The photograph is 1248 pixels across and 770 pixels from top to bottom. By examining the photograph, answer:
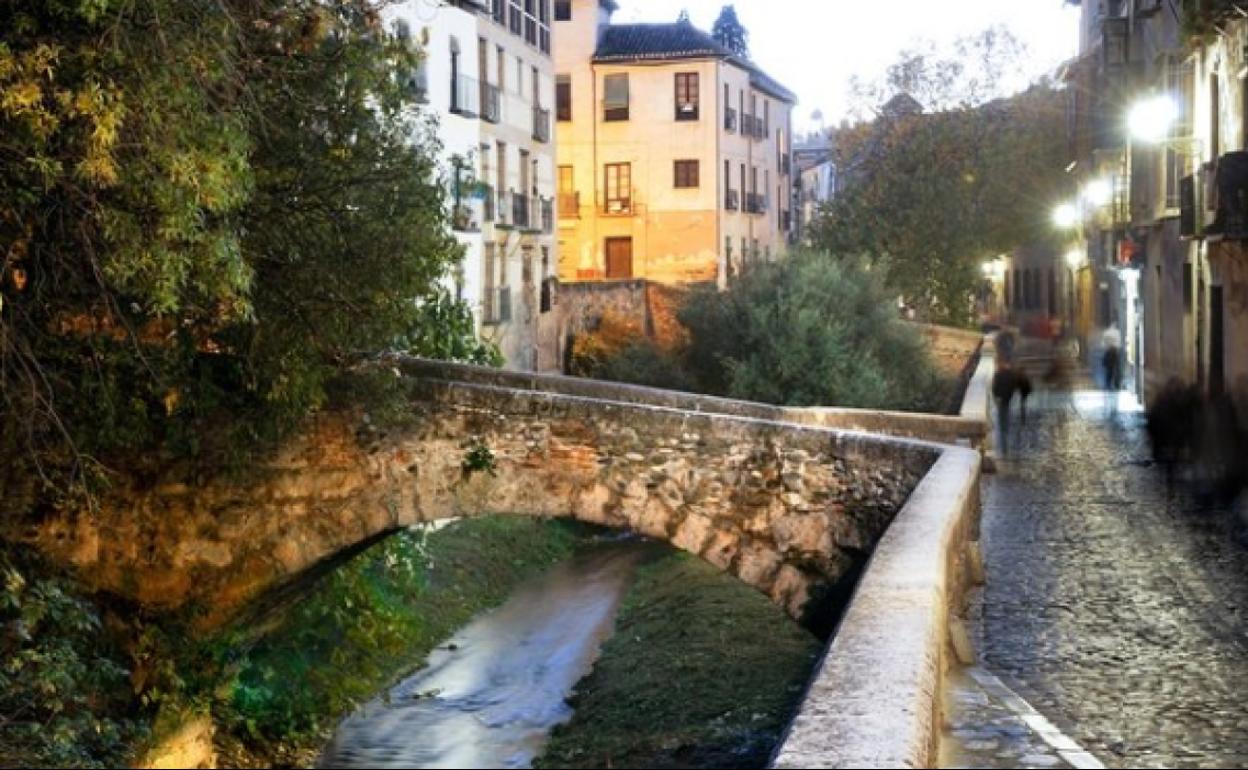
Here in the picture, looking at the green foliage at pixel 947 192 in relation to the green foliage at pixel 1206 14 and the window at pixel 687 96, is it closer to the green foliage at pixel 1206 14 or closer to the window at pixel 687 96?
the window at pixel 687 96

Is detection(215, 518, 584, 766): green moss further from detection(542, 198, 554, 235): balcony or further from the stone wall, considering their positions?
detection(542, 198, 554, 235): balcony

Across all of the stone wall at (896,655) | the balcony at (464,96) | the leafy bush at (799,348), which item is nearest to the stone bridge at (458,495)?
the stone wall at (896,655)

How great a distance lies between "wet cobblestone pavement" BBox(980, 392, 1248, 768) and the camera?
8.27 m

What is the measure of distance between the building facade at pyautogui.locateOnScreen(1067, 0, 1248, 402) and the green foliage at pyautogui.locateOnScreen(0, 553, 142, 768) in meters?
14.1

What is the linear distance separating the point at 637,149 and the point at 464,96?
20851 mm

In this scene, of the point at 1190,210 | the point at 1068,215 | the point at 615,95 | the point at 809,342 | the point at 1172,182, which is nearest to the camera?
the point at 1190,210

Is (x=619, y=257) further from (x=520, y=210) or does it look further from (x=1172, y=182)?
(x=1172, y=182)

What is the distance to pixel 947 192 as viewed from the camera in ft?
154

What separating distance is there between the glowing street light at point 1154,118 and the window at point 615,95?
980 inches

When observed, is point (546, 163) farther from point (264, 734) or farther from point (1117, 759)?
point (1117, 759)

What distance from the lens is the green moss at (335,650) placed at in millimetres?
16688

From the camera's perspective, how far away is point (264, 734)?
16859 mm

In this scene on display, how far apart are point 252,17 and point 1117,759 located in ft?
26.3

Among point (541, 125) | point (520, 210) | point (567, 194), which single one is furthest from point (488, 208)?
point (567, 194)
